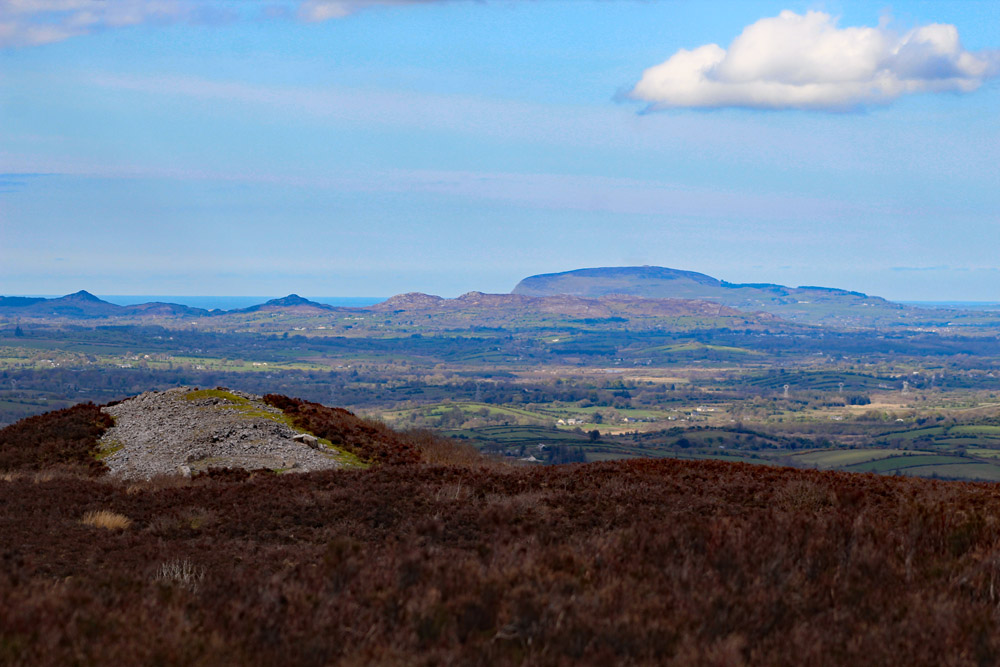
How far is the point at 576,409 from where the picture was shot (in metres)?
178

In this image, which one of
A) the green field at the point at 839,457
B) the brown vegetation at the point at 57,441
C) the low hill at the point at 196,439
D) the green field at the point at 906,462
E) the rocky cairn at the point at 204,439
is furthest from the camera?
the green field at the point at 839,457

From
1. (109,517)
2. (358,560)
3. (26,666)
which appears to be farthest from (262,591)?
(109,517)

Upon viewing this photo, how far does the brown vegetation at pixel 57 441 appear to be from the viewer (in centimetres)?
2414

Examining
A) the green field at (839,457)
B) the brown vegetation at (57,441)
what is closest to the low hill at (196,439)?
the brown vegetation at (57,441)

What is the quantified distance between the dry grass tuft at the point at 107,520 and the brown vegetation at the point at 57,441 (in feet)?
34.8

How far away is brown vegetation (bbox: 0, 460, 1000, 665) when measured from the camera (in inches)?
250

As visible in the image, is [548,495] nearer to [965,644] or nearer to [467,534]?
[467,534]

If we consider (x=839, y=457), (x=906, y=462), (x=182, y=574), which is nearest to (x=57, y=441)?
(x=182, y=574)

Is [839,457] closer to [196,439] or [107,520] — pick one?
[196,439]

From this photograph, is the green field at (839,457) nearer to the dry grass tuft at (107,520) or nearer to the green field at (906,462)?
the green field at (906,462)

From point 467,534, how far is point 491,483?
15.1ft

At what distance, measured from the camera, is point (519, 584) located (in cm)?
776

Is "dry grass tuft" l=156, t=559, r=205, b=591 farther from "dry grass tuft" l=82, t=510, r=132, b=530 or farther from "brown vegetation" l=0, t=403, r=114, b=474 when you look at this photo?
"brown vegetation" l=0, t=403, r=114, b=474

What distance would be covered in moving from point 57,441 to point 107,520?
15.2 m
